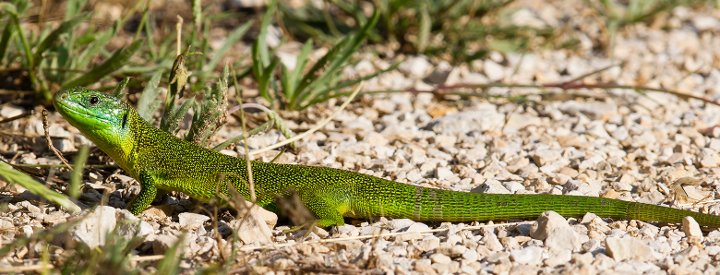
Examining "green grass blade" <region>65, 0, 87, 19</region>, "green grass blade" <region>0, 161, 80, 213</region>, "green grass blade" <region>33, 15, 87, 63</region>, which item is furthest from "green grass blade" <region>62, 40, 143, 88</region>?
"green grass blade" <region>0, 161, 80, 213</region>

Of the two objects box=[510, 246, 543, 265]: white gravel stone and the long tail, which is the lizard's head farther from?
box=[510, 246, 543, 265]: white gravel stone

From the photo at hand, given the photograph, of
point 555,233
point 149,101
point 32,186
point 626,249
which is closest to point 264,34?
point 149,101

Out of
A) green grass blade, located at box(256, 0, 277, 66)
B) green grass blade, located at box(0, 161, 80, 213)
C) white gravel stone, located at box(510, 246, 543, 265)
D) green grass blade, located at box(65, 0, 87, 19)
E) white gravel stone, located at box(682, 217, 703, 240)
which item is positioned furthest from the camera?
green grass blade, located at box(65, 0, 87, 19)

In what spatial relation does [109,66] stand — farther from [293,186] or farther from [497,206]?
[497,206]

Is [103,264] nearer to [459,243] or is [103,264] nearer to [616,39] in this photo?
[459,243]

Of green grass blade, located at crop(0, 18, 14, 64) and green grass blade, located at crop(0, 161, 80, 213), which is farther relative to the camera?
green grass blade, located at crop(0, 18, 14, 64)

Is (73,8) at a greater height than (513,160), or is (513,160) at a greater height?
(73,8)

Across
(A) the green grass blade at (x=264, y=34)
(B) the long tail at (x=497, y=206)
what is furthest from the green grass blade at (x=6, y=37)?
(B) the long tail at (x=497, y=206)

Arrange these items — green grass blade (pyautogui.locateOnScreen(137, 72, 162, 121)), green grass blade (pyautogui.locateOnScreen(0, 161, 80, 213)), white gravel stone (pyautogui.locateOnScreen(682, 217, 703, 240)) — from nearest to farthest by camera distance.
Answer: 1. green grass blade (pyautogui.locateOnScreen(0, 161, 80, 213))
2. white gravel stone (pyautogui.locateOnScreen(682, 217, 703, 240))
3. green grass blade (pyautogui.locateOnScreen(137, 72, 162, 121))
